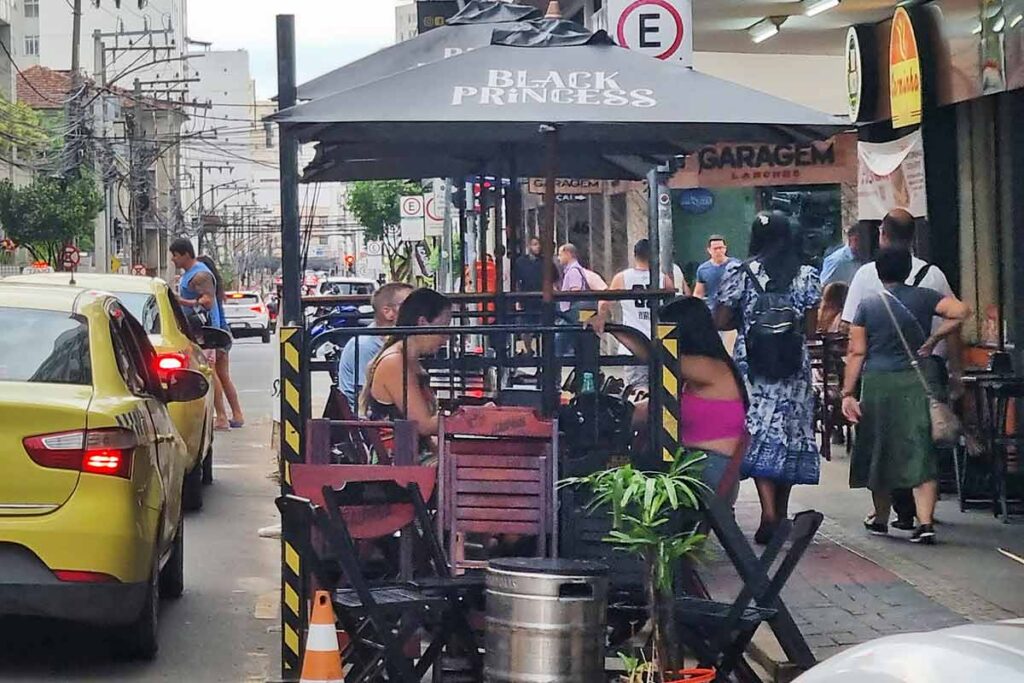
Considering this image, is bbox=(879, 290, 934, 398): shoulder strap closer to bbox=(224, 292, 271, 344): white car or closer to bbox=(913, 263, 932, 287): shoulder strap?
bbox=(913, 263, 932, 287): shoulder strap

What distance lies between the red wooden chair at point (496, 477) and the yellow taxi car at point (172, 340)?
4954 mm

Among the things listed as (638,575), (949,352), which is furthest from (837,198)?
(638,575)

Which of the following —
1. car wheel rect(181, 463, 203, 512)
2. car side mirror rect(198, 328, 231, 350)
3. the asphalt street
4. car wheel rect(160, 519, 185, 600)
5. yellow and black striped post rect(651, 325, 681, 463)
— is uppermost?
car side mirror rect(198, 328, 231, 350)

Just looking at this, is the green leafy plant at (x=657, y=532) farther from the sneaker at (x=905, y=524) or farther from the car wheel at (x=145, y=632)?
the sneaker at (x=905, y=524)

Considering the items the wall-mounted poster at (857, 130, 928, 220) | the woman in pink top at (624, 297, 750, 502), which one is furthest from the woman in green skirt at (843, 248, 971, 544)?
the wall-mounted poster at (857, 130, 928, 220)

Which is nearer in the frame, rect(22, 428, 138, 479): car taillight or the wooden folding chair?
the wooden folding chair

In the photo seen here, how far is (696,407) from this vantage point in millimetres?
7914

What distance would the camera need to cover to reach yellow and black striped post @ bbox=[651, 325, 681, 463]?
6508 mm

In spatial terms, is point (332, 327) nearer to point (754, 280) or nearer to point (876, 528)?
point (754, 280)

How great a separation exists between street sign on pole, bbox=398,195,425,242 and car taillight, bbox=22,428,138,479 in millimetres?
23524

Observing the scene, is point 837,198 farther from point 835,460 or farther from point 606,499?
point 606,499

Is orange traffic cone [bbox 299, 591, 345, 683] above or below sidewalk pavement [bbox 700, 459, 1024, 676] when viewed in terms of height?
above

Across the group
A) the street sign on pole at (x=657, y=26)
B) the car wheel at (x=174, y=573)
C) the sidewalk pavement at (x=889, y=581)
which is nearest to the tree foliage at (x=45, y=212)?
the sidewalk pavement at (x=889, y=581)

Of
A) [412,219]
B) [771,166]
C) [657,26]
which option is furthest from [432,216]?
[657,26]
